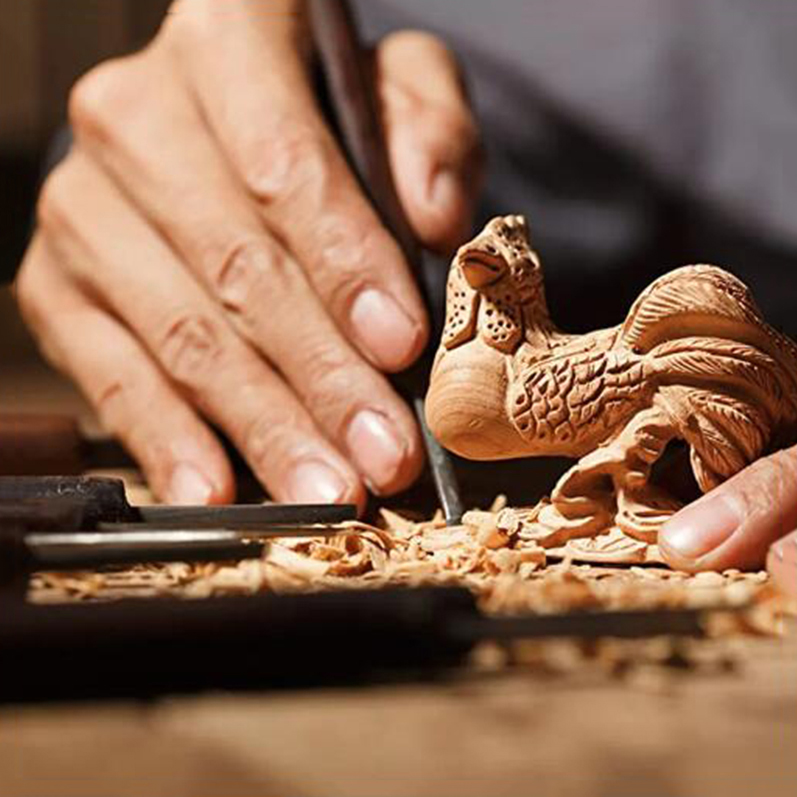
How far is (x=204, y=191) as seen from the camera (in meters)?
1.33

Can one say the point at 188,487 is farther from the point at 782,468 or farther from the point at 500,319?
the point at 782,468

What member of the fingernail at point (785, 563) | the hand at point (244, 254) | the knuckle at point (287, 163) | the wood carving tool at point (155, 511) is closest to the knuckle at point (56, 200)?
the hand at point (244, 254)

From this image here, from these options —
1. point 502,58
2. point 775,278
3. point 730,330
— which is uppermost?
point 730,330

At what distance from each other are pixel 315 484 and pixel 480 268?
0.28m

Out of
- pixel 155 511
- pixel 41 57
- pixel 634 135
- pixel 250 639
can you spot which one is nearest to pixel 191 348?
pixel 155 511

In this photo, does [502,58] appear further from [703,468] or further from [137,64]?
[703,468]

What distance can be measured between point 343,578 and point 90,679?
299 mm

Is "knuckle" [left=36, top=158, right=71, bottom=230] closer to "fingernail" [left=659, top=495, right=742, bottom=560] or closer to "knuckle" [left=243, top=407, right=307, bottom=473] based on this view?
"knuckle" [left=243, top=407, right=307, bottom=473]

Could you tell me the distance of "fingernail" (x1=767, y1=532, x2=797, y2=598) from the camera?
0.73 metres

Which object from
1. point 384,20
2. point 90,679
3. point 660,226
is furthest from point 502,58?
point 90,679

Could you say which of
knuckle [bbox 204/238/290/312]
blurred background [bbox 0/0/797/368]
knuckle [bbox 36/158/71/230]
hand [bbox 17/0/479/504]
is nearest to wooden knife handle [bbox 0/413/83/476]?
hand [bbox 17/0/479/504]

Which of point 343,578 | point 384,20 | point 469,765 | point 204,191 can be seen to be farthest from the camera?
point 384,20

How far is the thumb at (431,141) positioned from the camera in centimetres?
129

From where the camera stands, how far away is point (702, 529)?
0.78m
